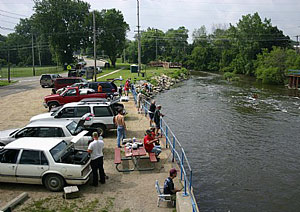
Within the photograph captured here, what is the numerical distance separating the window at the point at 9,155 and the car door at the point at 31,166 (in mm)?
240

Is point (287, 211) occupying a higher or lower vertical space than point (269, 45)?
lower

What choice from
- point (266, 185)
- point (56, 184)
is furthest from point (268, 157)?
point (56, 184)

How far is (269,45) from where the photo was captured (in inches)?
2916

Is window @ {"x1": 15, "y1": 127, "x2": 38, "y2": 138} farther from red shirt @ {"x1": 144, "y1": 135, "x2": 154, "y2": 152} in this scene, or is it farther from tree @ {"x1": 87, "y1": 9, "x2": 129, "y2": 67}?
tree @ {"x1": 87, "y1": 9, "x2": 129, "y2": 67}

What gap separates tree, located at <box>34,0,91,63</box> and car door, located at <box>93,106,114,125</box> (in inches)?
2345

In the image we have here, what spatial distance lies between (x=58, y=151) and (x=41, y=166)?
748 mm

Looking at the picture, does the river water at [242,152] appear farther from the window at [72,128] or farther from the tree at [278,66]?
the tree at [278,66]

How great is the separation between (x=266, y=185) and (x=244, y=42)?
6849 cm

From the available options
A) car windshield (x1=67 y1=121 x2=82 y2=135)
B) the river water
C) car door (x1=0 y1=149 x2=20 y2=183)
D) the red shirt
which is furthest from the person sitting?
car door (x1=0 y1=149 x2=20 y2=183)

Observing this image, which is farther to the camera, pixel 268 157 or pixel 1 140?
pixel 268 157

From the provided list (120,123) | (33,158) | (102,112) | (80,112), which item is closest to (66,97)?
(80,112)

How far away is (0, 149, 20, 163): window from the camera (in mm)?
9875

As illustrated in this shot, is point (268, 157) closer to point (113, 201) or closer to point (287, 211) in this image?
point (287, 211)

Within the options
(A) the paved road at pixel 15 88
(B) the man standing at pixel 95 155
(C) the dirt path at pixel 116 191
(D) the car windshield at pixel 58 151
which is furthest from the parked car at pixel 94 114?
(A) the paved road at pixel 15 88
